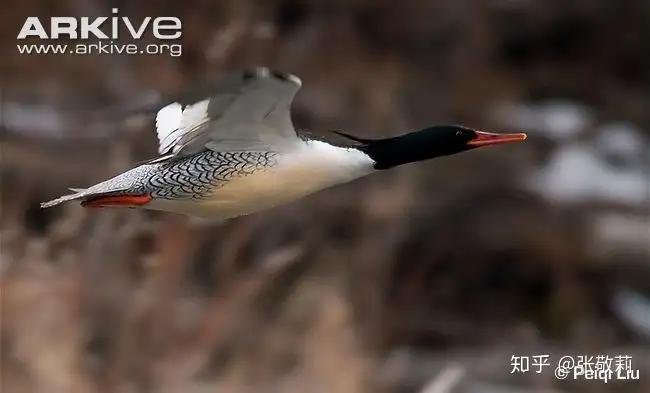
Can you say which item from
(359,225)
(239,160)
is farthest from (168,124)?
(359,225)

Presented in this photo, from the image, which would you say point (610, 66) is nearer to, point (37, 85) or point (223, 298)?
point (223, 298)

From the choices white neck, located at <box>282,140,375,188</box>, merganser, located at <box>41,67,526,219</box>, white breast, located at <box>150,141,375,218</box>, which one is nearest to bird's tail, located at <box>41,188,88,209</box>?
merganser, located at <box>41,67,526,219</box>

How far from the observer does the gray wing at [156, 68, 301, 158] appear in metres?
0.77

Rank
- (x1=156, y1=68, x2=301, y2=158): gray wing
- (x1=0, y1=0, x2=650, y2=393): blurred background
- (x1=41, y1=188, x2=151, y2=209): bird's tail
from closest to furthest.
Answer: (x1=156, y1=68, x2=301, y2=158): gray wing → (x1=41, y1=188, x2=151, y2=209): bird's tail → (x1=0, y1=0, x2=650, y2=393): blurred background

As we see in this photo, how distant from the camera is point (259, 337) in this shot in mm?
999

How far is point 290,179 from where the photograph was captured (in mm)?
876

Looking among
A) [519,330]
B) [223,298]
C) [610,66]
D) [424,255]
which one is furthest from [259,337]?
[610,66]

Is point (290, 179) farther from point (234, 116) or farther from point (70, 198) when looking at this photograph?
point (70, 198)

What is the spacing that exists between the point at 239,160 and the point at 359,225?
218 millimetres

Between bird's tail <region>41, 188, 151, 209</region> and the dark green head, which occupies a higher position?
the dark green head

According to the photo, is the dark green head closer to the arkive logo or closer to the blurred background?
the blurred background

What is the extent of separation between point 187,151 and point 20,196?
0.26 m

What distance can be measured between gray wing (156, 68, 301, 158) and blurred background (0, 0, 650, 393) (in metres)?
0.09

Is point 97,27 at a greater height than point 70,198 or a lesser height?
greater
